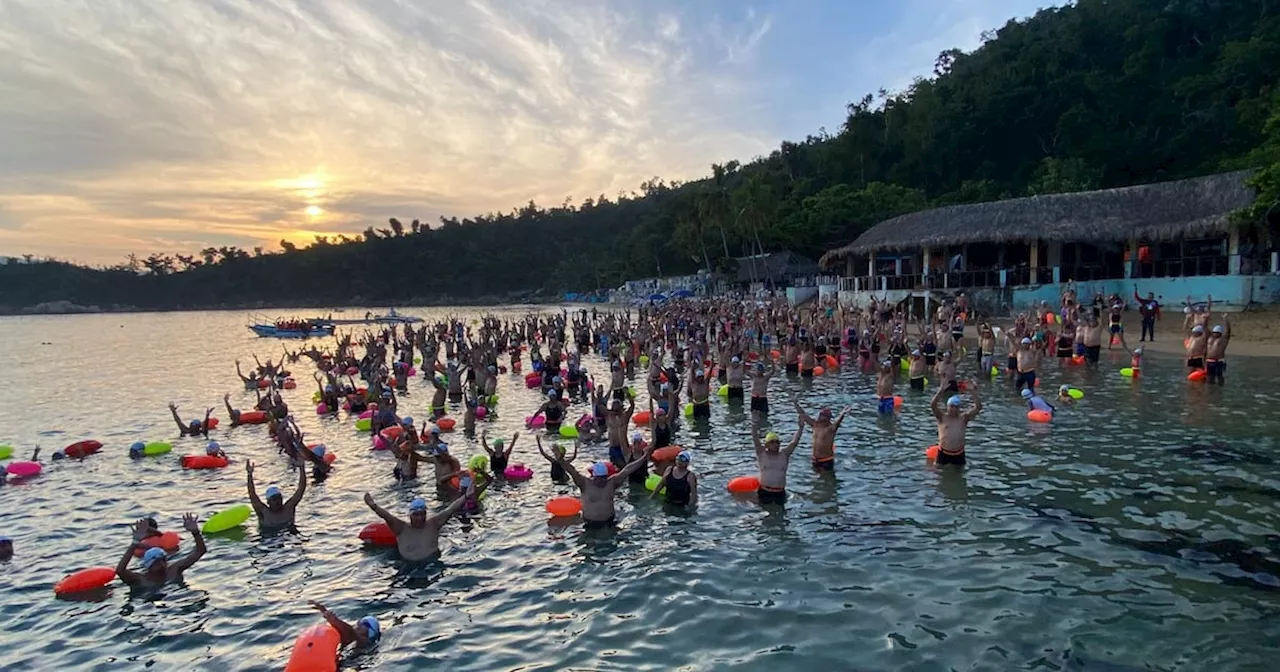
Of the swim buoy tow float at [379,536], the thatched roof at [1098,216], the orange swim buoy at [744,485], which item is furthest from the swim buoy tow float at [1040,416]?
the thatched roof at [1098,216]

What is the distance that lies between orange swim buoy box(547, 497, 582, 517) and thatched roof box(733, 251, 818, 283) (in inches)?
2139

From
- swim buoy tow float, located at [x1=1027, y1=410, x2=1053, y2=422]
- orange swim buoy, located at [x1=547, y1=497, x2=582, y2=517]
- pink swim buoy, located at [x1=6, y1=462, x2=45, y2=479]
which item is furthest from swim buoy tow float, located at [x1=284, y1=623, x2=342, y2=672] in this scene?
swim buoy tow float, located at [x1=1027, y1=410, x2=1053, y2=422]

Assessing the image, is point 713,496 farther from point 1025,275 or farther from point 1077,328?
point 1025,275

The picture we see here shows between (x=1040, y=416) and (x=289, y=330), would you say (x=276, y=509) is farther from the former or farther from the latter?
(x=289, y=330)

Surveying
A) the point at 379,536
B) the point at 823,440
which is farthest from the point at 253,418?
the point at 823,440

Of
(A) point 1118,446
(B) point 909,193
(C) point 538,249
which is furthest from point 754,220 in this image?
(C) point 538,249

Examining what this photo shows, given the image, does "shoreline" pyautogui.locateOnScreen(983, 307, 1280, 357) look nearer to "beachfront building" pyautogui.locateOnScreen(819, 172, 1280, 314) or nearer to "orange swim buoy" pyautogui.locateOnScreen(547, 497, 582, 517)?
"beachfront building" pyautogui.locateOnScreen(819, 172, 1280, 314)

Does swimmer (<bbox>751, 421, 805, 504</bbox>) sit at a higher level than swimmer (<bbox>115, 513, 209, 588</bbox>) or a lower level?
higher

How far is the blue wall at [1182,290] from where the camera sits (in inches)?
1271

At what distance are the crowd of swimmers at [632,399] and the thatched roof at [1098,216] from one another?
140 inches

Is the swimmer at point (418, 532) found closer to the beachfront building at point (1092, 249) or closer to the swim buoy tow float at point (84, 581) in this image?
the swim buoy tow float at point (84, 581)

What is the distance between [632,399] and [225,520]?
9152mm

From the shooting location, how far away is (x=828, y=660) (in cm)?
778

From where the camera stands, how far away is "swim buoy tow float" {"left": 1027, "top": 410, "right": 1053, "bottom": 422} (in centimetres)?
1777
